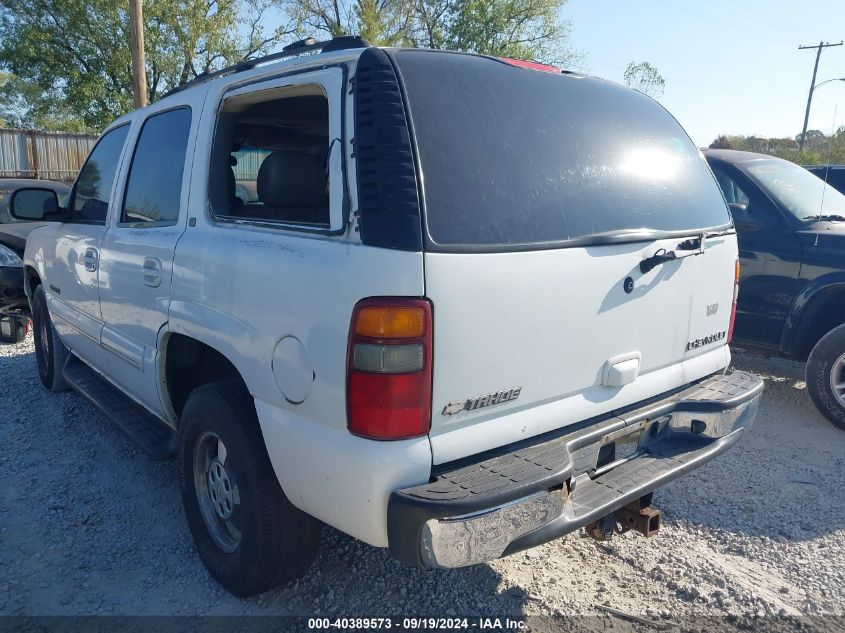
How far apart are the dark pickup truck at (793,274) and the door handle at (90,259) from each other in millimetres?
4455

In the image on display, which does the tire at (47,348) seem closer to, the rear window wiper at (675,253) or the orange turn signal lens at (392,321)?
the orange turn signal lens at (392,321)

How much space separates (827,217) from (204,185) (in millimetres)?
4641

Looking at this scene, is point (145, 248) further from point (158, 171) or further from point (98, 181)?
point (98, 181)

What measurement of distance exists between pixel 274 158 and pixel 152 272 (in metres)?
0.92

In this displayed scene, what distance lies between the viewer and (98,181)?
4129 mm

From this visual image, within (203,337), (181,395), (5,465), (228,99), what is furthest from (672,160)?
(5,465)

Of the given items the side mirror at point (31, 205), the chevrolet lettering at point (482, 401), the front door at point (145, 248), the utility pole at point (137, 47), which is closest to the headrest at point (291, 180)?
the front door at point (145, 248)

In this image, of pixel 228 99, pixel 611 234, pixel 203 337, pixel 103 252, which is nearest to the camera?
pixel 611 234

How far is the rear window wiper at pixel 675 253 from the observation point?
2604 mm

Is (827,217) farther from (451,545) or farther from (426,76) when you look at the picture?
(451,545)

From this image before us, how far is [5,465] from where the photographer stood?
4.02 metres

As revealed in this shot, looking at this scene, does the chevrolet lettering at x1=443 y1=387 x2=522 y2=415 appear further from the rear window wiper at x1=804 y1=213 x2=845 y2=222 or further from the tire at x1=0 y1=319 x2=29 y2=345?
the tire at x1=0 y1=319 x2=29 y2=345

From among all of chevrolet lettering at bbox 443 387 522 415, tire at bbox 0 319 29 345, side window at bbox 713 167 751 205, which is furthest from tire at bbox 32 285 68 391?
side window at bbox 713 167 751 205

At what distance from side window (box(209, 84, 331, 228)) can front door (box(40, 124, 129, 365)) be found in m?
0.90
